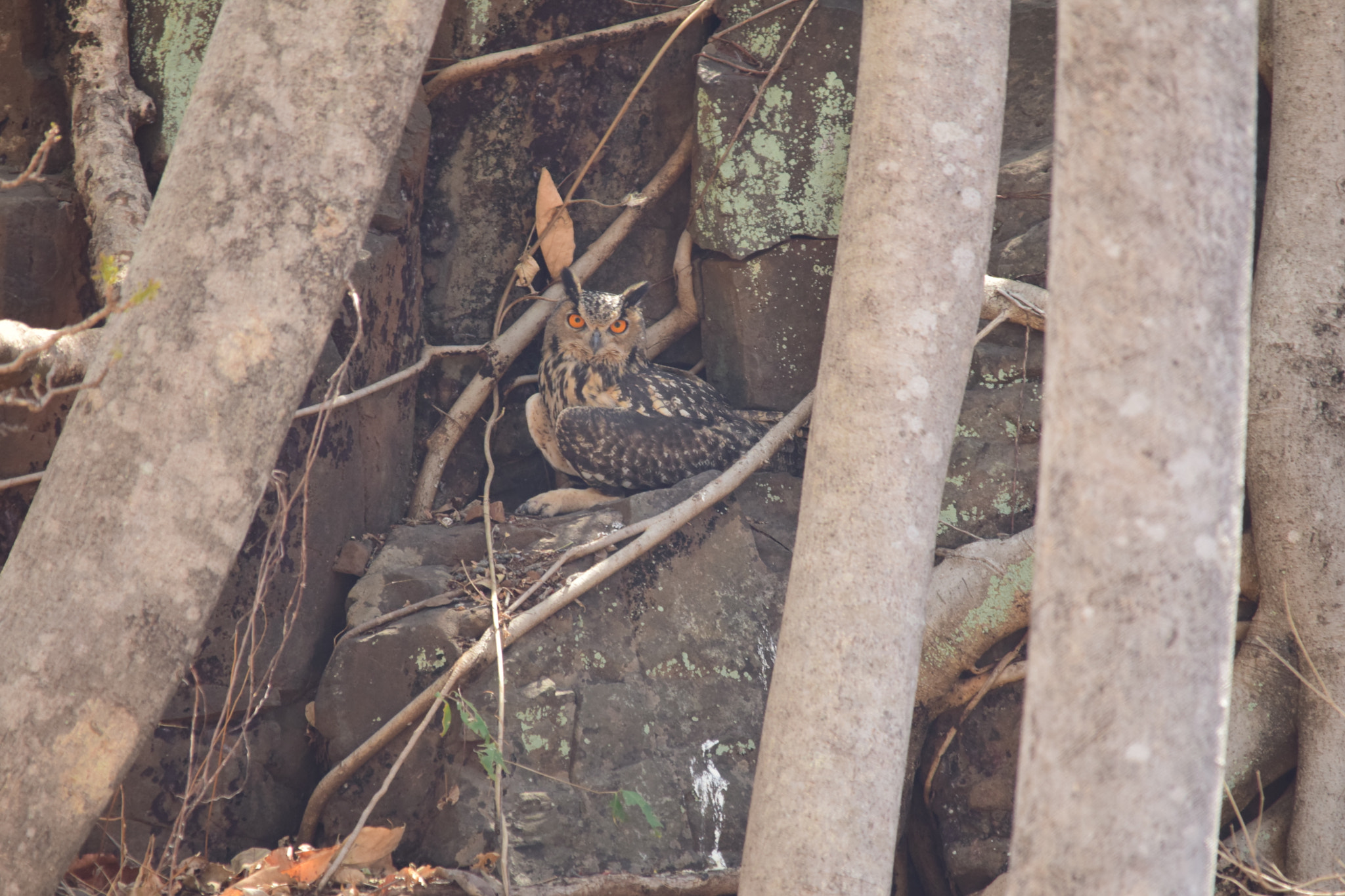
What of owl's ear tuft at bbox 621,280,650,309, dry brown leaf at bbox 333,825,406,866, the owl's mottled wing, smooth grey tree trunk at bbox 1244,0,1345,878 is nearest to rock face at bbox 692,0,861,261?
owl's ear tuft at bbox 621,280,650,309

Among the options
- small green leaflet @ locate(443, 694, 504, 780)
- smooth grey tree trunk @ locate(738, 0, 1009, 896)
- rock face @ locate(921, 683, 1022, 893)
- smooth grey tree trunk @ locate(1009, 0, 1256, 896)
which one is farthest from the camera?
rock face @ locate(921, 683, 1022, 893)

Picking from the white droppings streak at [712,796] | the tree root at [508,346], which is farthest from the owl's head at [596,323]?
the white droppings streak at [712,796]

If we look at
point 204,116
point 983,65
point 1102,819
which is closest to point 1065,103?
point 1102,819

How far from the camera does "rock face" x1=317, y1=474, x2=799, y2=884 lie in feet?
8.29

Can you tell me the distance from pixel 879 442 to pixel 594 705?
1.48 m

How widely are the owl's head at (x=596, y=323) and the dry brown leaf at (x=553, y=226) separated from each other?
0.56ft

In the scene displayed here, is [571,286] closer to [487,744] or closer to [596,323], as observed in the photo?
[596,323]

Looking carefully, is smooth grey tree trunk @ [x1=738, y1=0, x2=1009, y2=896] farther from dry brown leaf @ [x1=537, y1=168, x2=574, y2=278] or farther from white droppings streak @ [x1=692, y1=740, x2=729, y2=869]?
dry brown leaf @ [x1=537, y1=168, x2=574, y2=278]

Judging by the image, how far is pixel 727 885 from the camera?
→ 2.46m

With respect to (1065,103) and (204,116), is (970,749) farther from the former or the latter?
(204,116)

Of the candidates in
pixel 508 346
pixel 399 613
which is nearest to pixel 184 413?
pixel 399 613

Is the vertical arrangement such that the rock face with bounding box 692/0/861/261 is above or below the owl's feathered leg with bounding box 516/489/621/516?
above

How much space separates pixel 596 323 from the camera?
339 cm

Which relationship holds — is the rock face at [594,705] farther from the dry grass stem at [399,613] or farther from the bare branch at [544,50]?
the bare branch at [544,50]
